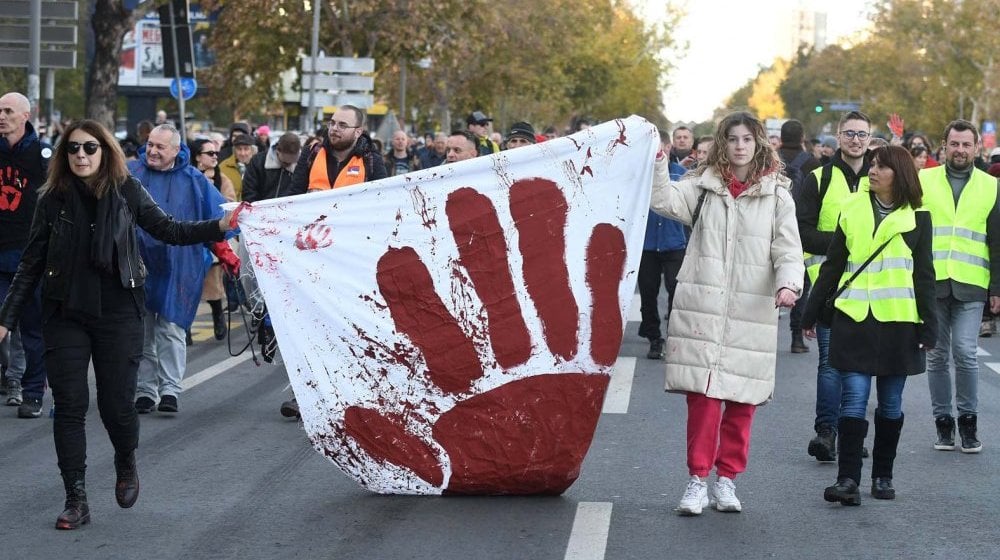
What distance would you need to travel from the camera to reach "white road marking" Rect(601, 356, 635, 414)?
1081cm

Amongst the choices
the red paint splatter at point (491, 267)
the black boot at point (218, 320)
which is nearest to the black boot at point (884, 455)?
the red paint splatter at point (491, 267)

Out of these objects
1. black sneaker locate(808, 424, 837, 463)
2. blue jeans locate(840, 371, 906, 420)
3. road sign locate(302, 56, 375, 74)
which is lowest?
black sneaker locate(808, 424, 837, 463)

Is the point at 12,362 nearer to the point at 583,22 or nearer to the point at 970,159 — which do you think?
the point at 970,159

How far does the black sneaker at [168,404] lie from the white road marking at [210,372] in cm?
127

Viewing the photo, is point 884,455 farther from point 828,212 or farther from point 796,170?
point 796,170

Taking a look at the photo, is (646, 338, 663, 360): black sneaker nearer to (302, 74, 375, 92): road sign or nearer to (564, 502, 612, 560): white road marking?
(564, 502, 612, 560): white road marking

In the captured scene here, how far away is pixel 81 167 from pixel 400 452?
6.16 feet

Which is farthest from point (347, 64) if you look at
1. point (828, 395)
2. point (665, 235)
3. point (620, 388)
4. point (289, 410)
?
point (828, 395)


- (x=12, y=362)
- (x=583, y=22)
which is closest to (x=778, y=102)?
(x=583, y=22)

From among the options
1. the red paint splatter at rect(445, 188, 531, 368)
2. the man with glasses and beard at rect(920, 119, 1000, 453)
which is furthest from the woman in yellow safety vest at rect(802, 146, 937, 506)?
the man with glasses and beard at rect(920, 119, 1000, 453)

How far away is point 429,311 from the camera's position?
7402 millimetres

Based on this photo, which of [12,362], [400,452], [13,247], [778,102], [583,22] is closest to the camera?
[400,452]

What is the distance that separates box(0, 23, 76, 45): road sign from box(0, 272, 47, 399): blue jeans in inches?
313

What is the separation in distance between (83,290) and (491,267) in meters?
1.77
